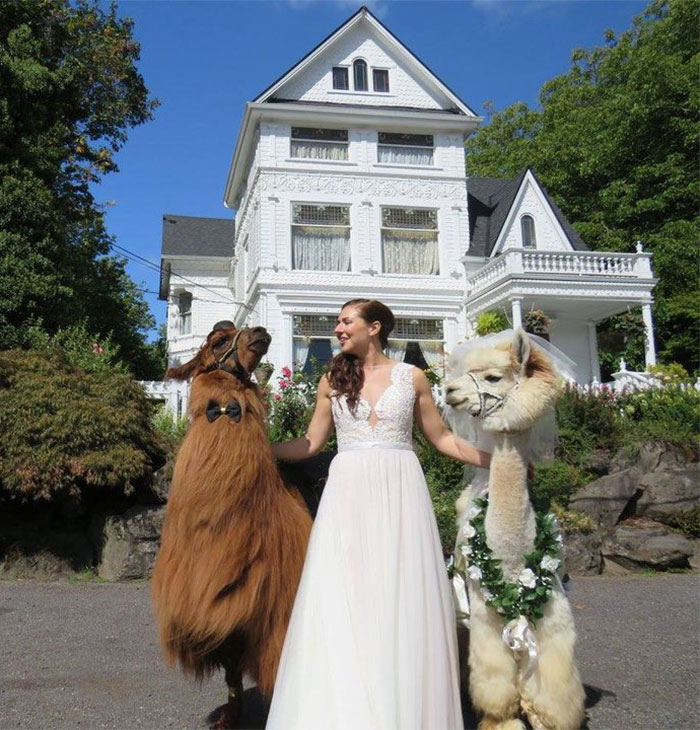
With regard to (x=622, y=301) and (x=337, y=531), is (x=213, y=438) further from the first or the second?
(x=622, y=301)

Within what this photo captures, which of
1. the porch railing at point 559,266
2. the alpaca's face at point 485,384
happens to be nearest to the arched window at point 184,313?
the porch railing at point 559,266

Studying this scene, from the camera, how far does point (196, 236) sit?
30.0m

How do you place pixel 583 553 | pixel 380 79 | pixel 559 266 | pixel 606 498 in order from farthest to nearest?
pixel 380 79 → pixel 559 266 → pixel 606 498 → pixel 583 553

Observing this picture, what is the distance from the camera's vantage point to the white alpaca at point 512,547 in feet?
10.2

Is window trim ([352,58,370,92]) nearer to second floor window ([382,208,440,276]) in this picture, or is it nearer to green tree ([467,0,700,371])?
second floor window ([382,208,440,276])

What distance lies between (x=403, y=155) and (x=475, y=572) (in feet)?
63.7

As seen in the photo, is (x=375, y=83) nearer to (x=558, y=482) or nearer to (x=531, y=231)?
(x=531, y=231)

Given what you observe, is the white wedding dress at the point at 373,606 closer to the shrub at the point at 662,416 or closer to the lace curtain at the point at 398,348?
the shrub at the point at 662,416

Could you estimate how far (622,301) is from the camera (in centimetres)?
2041

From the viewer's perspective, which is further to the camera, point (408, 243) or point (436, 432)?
point (408, 243)

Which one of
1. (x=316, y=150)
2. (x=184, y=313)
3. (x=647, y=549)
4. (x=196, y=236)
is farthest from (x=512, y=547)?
(x=196, y=236)

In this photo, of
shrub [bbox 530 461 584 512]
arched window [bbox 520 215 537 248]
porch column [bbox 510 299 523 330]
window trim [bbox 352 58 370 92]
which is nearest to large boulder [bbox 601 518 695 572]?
shrub [bbox 530 461 584 512]

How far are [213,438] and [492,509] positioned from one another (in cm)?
136

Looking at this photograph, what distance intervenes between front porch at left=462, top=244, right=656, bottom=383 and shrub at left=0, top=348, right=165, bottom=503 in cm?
1279
